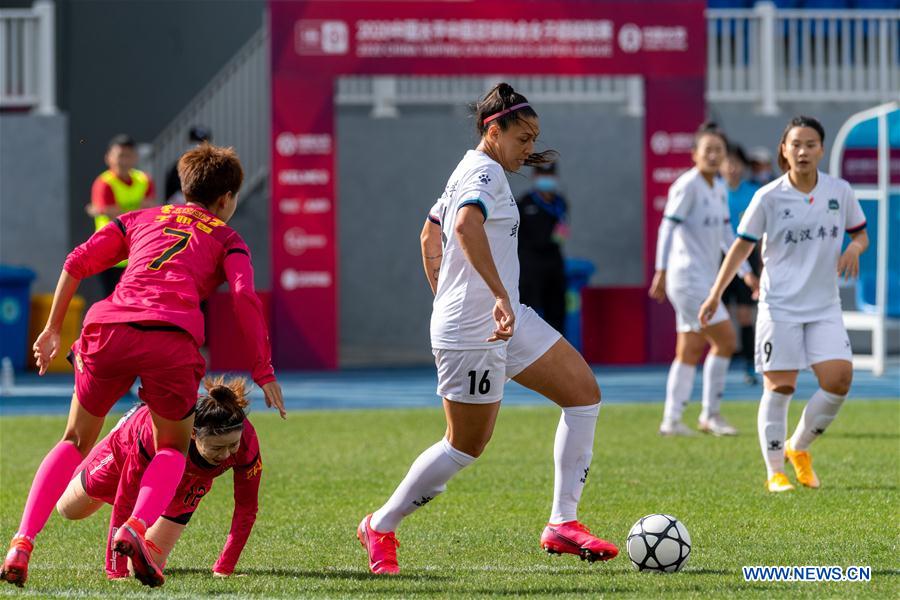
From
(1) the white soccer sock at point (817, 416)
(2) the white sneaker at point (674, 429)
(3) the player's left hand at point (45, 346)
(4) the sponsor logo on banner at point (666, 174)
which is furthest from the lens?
(4) the sponsor logo on banner at point (666, 174)

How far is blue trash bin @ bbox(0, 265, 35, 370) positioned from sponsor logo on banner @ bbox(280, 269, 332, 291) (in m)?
2.87

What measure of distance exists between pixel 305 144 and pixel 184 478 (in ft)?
39.8

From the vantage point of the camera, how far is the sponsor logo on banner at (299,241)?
18219 mm

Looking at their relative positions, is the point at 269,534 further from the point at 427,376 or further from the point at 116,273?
the point at 427,376

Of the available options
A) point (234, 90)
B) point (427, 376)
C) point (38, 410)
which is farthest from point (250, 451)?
point (234, 90)

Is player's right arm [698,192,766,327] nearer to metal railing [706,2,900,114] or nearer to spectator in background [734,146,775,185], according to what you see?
spectator in background [734,146,775,185]

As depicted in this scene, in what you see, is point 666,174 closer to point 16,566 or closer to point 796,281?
point 796,281

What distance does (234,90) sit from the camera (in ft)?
68.9

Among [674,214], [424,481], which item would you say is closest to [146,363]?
[424,481]

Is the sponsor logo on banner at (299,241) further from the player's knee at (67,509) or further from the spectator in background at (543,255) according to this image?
the player's knee at (67,509)

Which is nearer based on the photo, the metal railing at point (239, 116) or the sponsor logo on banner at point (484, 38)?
the sponsor logo on banner at point (484, 38)

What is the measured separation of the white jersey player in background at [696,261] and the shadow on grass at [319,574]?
535cm

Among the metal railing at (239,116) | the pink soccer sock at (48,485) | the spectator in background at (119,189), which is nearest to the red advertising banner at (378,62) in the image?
the metal railing at (239,116)

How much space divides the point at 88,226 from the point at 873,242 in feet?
35.7
